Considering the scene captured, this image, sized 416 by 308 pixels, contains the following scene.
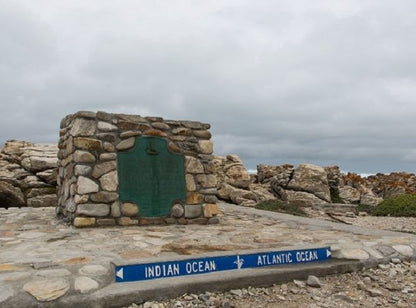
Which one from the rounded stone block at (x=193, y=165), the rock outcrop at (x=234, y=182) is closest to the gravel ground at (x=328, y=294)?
the rounded stone block at (x=193, y=165)

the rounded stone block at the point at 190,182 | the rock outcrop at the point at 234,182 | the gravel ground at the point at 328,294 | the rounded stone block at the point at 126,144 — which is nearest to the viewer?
the gravel ground at the point at 328,294

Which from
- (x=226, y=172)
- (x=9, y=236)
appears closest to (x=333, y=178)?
(x=226, y=172)

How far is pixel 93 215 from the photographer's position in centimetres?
688

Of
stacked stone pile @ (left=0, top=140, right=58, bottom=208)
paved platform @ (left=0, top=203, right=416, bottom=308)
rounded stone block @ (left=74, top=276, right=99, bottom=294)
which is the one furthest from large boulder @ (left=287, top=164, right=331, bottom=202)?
rounded stone block @ (left=74, top=276, right=99, bottom=294)

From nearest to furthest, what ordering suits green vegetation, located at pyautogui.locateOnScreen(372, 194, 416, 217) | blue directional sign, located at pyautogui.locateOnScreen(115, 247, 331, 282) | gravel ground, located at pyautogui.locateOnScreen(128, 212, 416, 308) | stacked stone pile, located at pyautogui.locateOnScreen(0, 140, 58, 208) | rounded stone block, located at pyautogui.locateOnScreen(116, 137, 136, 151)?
gravel ground, located at pyautogui.locateOnScreen(128, 212, 416, 308) → blue directional sign, located at pyautogui.locateOnScreen(115, 247, 331, 282) → rounded stone block, located at pyautogui.locateOnScreen(116, 137, 136, 151) → stacked stone pile, located at pyautogui.locateOnScreen(0, 140, 58, 208) → green vegetation, located at pyautogui.locateOnScreen(372, 194, 416, 217)

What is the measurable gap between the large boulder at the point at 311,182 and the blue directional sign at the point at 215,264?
13110 mm

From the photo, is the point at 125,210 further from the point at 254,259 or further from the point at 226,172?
the point at 226,172

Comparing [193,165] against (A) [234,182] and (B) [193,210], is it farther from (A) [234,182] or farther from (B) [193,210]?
(A) [234,182]

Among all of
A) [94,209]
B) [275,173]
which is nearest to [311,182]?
[275,173]

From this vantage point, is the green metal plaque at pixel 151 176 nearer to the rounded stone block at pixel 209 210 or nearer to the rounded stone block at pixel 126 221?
the rounded stone block at pixel 126 221

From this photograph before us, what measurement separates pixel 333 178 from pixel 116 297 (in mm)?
17563

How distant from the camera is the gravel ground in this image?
3.73 m

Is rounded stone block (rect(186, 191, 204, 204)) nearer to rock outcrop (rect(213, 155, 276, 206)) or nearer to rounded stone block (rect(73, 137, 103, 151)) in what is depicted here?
rounded stone block (rect(73, 137, 103, 151))

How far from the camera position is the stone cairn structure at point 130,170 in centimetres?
695
